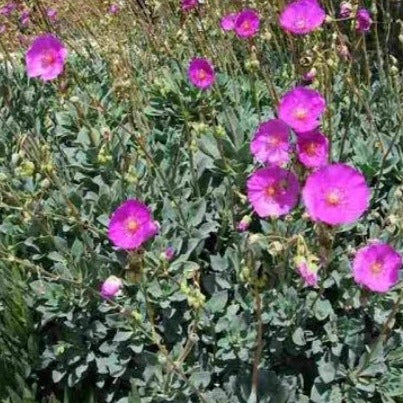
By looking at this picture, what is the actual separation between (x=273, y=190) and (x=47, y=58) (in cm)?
92

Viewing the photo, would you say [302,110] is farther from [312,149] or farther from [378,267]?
[378,267]

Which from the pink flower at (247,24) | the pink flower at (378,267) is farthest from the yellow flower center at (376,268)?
the pink flower at (247,24)

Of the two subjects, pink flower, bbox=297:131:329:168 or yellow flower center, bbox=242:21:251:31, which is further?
yellow flower center, bbox=242:21:251:31

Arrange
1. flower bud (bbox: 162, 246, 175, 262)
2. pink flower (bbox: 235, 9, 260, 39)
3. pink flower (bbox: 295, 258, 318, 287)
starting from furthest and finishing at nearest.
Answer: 1. pink flower (bbox: 235, 9, 260, 39)
2. flower bud (bbox: 162, 246, 175, 262)
3. pink flower (bbox: 295, 258, 318, 287)

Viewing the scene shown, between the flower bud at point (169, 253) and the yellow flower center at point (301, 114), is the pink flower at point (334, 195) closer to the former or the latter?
the yellow flower center at point (301, 114)

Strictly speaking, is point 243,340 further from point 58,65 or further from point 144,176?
point 58,65

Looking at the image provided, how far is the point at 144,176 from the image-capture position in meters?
2.17

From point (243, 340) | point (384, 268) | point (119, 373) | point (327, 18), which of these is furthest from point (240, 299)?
point (327, 18)

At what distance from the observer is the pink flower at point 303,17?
1792mm

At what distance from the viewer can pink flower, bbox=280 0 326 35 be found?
1792mm

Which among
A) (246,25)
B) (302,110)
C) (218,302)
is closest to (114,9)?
(246,25)

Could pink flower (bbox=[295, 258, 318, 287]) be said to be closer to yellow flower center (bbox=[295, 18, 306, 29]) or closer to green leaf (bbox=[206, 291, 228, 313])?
green leaf (bbox=[206, 291, 228, 313])

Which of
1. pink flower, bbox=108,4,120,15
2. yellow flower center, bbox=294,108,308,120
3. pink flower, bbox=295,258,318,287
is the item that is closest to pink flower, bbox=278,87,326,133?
yellow flower center, bbox=294,108,308,120

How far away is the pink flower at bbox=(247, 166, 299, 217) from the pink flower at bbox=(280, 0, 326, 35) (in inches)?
21.8
